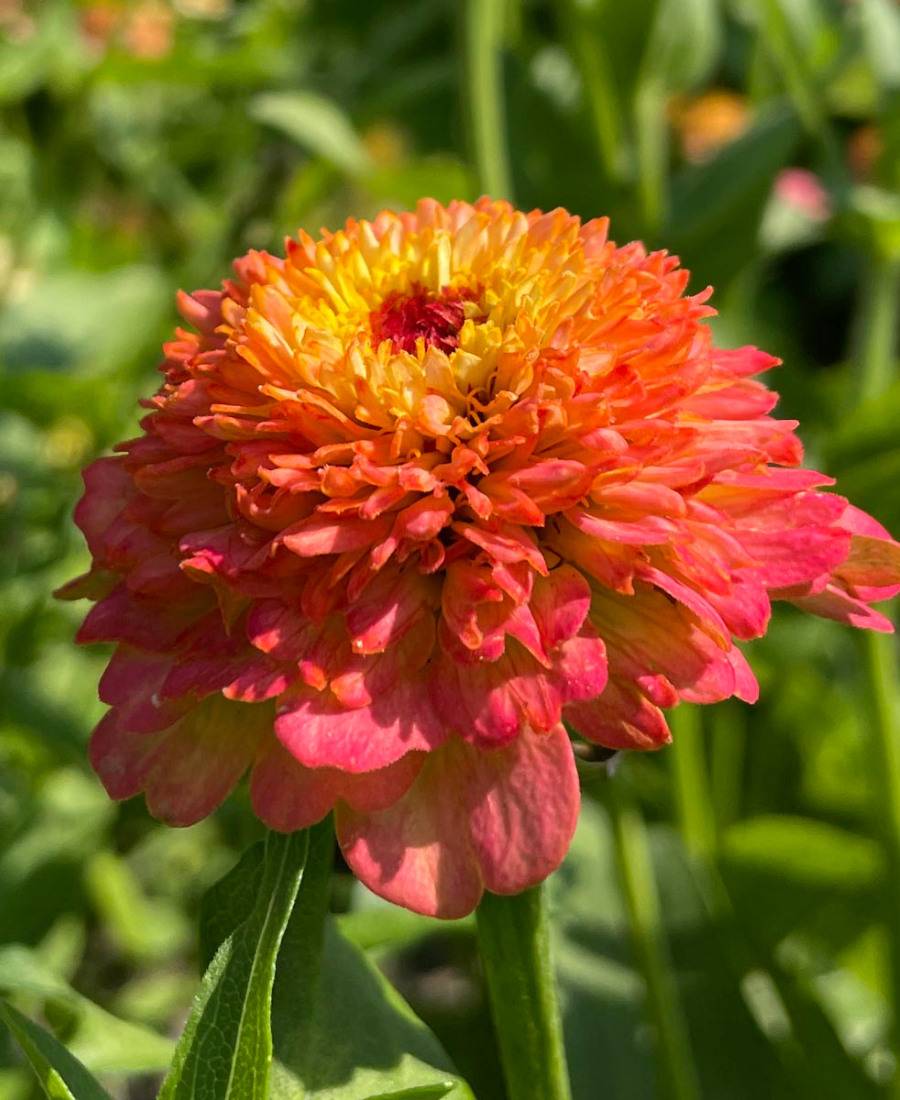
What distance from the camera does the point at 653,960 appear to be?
94cm

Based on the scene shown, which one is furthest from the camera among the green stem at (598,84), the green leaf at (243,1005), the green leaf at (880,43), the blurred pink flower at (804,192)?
the blurred pink flower at (804,192)

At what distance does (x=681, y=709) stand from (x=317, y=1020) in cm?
59

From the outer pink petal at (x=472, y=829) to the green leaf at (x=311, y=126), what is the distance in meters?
0.78

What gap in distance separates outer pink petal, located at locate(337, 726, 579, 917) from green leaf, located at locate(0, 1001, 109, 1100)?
0.14m

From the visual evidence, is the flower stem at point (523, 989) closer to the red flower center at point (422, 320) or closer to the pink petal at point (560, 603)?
the pink petal at point (560, 603)

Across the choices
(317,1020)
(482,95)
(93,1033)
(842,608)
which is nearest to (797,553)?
(842,608)

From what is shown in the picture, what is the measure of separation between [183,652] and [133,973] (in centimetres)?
115

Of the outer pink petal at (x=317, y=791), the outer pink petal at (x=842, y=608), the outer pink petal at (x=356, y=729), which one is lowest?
the outer pink petal at (x=317, y=791)

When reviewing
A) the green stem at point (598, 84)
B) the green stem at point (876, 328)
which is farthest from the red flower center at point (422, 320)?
the green stem at point (598, 84)

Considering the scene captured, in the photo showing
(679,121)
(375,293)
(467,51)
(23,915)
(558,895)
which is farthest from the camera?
(679,121)

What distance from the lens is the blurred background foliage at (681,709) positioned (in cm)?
96

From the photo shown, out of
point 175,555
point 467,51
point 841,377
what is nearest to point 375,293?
point 175,555

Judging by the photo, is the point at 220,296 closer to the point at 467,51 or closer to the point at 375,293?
the point at 375,293

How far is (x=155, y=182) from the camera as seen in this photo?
1.78 m
